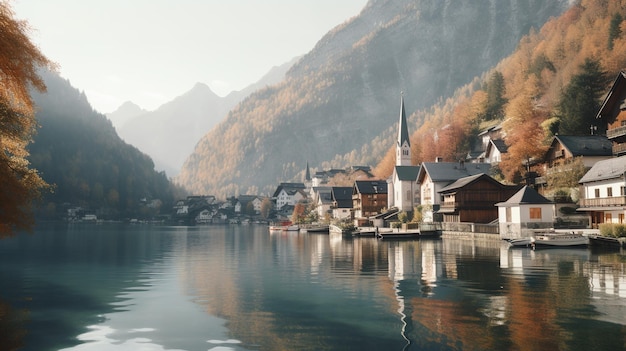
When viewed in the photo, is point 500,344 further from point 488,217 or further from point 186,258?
point 488,217

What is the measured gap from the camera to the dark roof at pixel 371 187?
372 feet

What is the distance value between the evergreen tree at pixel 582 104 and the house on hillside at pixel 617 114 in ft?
42.9

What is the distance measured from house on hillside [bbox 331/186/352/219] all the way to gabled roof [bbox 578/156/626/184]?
7342cm

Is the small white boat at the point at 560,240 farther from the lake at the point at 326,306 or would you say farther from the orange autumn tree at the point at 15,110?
the orange autumn tree at the point at 15,110

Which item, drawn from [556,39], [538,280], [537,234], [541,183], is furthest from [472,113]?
[538,280]

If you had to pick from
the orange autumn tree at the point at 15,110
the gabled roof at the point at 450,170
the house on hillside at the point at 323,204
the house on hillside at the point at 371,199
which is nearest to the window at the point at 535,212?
the gabled roof at the point at 450,170

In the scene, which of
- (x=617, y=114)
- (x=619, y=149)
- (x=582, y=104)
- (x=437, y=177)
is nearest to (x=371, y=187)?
(x=437, y=177)

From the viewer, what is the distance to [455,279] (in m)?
28.5

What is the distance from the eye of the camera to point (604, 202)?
49.7 meters

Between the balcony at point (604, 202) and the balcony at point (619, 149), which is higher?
the balcony at point (619, 149)

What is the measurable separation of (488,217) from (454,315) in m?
56.5

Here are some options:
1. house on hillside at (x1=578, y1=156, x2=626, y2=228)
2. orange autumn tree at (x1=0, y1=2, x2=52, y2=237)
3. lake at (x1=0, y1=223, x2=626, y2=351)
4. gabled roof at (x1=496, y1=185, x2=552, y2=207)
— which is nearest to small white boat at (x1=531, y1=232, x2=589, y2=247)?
house on hillside at (x1=578, y1=156, x2=626, y2=228)

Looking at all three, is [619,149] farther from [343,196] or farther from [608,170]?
[343,196]

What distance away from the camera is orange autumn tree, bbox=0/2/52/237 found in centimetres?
1964
